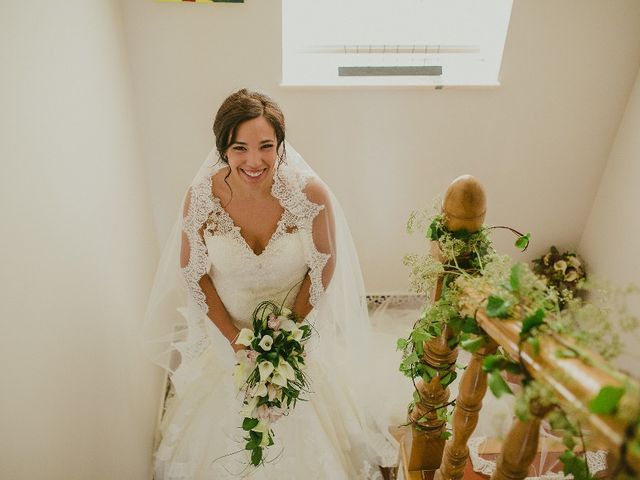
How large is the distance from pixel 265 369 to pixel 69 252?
745 mm

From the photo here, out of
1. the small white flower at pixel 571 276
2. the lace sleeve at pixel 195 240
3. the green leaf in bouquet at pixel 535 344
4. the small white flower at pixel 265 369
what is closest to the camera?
the green leaf in bouquet at pixel 535 344

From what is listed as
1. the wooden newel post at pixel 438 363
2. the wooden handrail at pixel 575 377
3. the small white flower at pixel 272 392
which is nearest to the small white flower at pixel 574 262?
the wooden newel post at pixel 438 363

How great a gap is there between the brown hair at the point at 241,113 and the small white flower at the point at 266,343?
27.3 inches

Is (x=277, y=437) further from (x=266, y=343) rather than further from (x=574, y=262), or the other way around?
(x=574, y=262)

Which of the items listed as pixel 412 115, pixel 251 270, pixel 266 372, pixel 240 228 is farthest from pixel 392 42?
pixel 266 372

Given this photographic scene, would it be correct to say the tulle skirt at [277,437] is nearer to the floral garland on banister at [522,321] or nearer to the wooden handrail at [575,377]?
the floral garland on banister at [522,321]

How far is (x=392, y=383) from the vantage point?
2.49m

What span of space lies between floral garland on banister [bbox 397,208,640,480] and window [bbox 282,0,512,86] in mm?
1558

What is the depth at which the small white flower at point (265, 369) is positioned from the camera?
160 cm

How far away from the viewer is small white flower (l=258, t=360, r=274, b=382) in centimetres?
160

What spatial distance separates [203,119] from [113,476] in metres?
1.69

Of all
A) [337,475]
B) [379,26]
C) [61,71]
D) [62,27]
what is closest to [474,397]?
[337,475]

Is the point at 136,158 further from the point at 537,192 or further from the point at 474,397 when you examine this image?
the point at 537,192

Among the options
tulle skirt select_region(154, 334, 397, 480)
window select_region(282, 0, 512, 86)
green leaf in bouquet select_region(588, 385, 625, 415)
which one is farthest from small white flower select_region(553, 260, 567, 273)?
green leaf in bouquet select_region(588, 385, 625, 415)
